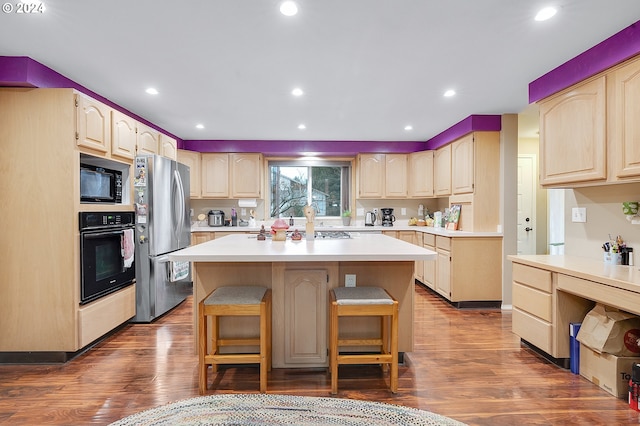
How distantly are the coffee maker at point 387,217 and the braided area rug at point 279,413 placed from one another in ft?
12.9

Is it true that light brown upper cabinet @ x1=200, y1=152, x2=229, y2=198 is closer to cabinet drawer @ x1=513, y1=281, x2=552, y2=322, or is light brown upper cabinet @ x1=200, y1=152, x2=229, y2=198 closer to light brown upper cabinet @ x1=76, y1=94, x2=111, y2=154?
light brown upper cabinet @ x1=76, y1=94, x2=111, y2=154

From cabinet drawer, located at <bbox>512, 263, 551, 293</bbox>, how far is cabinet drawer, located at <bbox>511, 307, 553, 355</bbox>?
260mm

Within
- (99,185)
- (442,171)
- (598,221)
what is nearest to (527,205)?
(442,171)

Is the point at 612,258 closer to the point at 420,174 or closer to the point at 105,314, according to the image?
the point at 420,174

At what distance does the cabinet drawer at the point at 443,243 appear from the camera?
13.0 ft

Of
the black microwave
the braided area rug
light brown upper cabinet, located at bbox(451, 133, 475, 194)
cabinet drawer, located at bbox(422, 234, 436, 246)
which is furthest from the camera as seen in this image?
cabinet drawer, located at bbox(422, 234, 436, 246)

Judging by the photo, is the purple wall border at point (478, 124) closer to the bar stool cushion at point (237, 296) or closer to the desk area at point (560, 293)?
the desk area at point (560, 293)

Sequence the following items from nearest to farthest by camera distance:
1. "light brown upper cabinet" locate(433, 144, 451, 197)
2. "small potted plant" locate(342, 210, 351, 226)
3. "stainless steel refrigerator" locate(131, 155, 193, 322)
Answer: "stainless steel refrigerator" locate(131, 155, 193, 322) → "light brown upper cabinet" locate(433, 144, 451, 197) → "small potted plant" locate(342, 210, 351, 226)

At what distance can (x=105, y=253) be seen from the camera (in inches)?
112

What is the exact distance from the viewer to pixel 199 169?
5219 millimetres

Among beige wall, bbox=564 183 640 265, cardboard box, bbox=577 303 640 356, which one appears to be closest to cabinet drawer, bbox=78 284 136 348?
cardboard box, bbox=577 303 640 356

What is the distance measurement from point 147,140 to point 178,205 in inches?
31.6

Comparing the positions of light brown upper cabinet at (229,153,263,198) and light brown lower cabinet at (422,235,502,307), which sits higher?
light brown upper cabinet at (229,153,263,198)

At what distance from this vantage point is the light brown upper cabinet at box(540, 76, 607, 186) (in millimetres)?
2260
